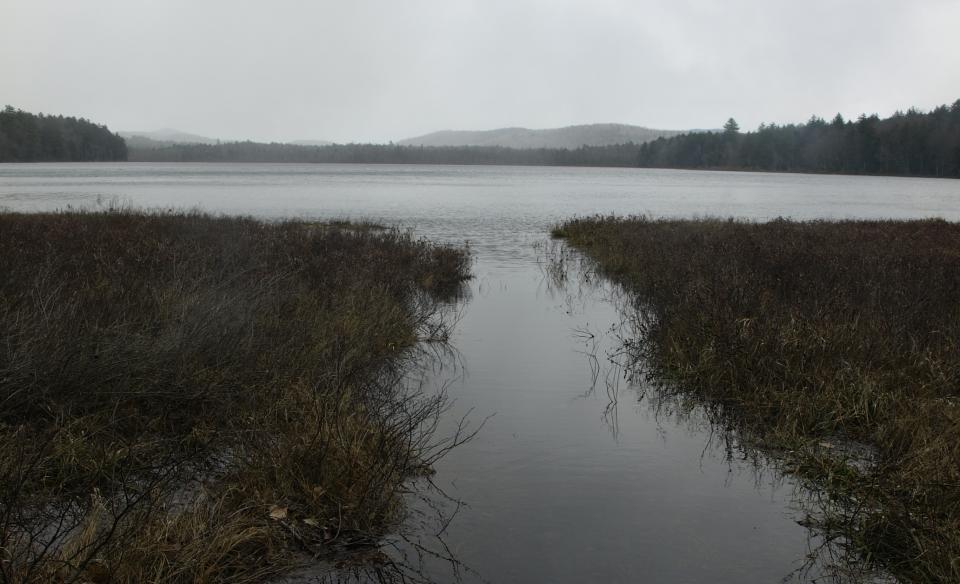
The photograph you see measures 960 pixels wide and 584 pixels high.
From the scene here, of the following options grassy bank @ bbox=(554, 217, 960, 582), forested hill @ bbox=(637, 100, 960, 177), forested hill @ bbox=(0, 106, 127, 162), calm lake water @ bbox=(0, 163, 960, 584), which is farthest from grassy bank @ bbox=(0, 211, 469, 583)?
forested hill @ bbox=(0, 106, 127, 162)

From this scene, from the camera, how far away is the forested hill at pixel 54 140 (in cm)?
14162

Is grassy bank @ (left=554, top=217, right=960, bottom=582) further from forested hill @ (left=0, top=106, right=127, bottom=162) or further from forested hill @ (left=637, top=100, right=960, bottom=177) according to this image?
forested hill @ (left=0, top=106, right=127, bottom=162)

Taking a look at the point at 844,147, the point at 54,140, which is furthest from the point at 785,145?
the point at 54,140

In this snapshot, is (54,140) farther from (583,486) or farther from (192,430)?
(583,486)

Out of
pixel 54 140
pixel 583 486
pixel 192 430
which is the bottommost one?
pixel 583 486

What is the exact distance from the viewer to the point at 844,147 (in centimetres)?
13512

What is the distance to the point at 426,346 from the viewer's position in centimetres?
1184

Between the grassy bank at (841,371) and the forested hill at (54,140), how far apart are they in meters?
161

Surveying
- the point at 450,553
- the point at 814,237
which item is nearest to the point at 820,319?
the point at 450,553

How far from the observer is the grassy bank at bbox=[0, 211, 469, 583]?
182 inches

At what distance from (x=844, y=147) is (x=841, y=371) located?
145 meters

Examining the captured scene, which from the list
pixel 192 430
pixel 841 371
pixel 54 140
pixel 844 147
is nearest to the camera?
pixel 192 430

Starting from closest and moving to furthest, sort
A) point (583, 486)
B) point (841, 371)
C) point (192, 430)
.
→ point (583, 486)
point (192, 430)
point (841, 371)

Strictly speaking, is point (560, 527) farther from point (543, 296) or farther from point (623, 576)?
point (543, 296)
